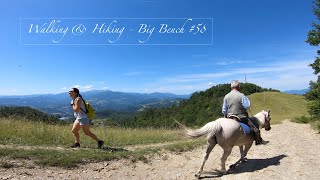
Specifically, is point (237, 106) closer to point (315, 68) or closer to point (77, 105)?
point (77, 105)

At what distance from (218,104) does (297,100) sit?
2477cm

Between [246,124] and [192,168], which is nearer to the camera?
[246,124]

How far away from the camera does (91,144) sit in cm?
1360

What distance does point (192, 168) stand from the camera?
10938 millimetres

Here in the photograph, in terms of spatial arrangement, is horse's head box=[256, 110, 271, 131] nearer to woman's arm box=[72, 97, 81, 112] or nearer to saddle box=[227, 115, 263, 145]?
saddle box=[227, 115, 263, 145]

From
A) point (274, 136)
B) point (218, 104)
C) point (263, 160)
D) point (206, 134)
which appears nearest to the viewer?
point (206, 134)

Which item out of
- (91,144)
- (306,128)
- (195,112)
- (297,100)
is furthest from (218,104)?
(91,144)

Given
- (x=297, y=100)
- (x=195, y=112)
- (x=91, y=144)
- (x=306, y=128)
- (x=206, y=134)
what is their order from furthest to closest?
(x=195, y=112) → (x=297, y=100) → (x=306, y=128) → (x=91, y=144) → (x=206, y=134)

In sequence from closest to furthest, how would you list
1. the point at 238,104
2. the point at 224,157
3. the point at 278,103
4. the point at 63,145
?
the point at 224,157, the point at 238,104, the point at 63,145, the point at 278,103

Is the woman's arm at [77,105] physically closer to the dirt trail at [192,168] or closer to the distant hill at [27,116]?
the dirt trail at [192,168]

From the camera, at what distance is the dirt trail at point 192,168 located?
9.20m

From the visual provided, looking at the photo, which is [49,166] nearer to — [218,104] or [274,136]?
[274,136]

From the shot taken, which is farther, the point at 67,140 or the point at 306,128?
the point at 306,128

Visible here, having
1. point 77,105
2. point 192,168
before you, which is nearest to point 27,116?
point 77,105
